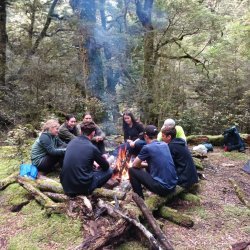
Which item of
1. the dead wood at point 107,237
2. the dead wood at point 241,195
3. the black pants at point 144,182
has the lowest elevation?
the dead wood at point 241,195

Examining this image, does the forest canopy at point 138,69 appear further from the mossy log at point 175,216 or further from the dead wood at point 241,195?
the mossy log at point 175,216

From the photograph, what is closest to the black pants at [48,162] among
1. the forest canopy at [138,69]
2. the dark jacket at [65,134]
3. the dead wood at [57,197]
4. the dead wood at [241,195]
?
the dark jacket at [65,134]

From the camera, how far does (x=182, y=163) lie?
224 inches

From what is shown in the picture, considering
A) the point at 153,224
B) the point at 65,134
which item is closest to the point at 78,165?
the point at 153,224

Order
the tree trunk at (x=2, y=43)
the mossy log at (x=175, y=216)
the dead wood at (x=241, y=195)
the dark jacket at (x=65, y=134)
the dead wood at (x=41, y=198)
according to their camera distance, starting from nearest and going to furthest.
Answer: the mossy log at (x=175, y=216) < the dead wood at (x=41, y=198) < the dead wood at (x=241, y=195) < the dark jacket at (x=65, y=134) < the tree trunk at (x=2, y=43)

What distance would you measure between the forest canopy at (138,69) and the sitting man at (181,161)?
6.64m

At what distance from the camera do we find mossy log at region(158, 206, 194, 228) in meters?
4.75

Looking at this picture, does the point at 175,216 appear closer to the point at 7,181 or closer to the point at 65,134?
the point at 7,181

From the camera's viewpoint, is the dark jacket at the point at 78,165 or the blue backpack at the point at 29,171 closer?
the dark jacket at the point at 78,165

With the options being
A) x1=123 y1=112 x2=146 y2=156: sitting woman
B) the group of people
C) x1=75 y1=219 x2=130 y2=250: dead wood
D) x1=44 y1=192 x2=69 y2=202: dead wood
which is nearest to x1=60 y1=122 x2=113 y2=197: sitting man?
the group of people

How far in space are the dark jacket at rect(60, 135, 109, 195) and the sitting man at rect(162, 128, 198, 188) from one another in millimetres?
1483

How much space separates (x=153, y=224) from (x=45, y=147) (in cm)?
294

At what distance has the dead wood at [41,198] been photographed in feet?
16.2

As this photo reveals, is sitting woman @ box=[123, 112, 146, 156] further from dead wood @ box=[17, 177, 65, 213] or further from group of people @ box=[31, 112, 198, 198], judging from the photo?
dead wood @ box=[17, 177, 65, 213]
